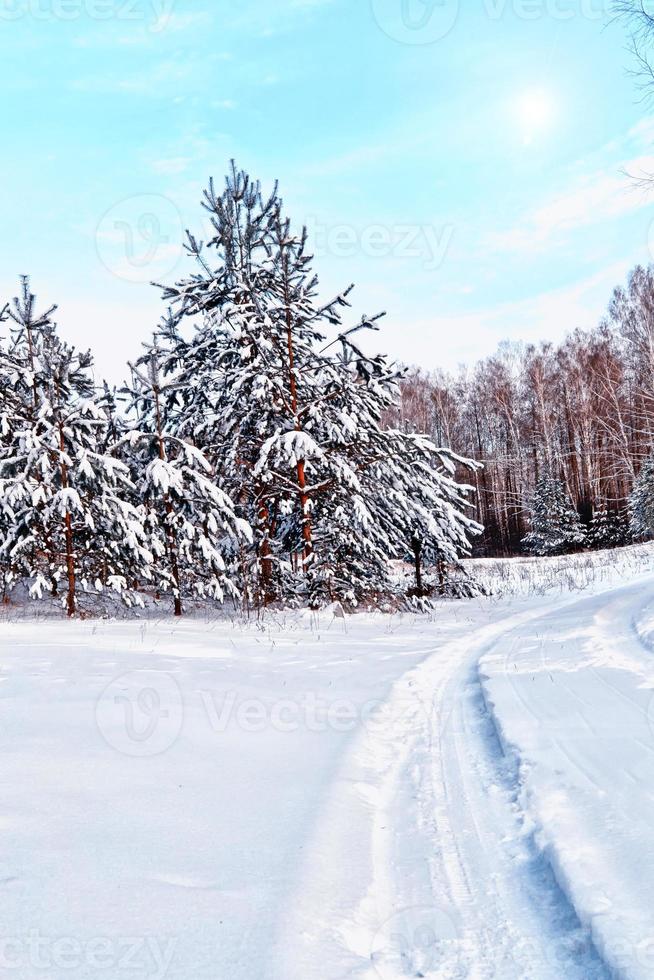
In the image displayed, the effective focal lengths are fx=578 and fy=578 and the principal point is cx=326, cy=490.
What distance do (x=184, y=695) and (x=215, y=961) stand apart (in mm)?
3620

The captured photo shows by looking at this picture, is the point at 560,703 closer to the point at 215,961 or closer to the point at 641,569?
the point at 215,961

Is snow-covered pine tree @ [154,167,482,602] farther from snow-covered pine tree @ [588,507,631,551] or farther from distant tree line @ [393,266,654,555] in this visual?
snow-covered pine tree @ [588,507,631,551]

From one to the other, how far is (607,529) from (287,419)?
31167 mm

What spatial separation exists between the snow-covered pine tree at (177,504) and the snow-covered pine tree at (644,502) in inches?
953

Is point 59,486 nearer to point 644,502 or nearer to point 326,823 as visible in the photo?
point 326,823

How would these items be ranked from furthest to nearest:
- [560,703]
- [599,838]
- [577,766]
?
[560,703] → [577,766] → [599,838]

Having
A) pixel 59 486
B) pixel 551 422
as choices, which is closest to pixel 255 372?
pixel 59 486

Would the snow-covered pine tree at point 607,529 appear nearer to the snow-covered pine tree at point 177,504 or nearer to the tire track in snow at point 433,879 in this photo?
the snow-covered pine tree at point 177,504

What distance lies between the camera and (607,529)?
123ft

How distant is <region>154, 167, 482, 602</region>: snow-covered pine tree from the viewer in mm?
12711

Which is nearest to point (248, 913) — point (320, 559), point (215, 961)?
point (215, 961)

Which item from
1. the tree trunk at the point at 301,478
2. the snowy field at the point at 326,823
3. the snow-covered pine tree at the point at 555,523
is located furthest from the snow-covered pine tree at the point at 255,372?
the snow-covered pine tree at the point at 555,523

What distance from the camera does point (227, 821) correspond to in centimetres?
292

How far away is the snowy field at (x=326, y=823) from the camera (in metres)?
1.97
